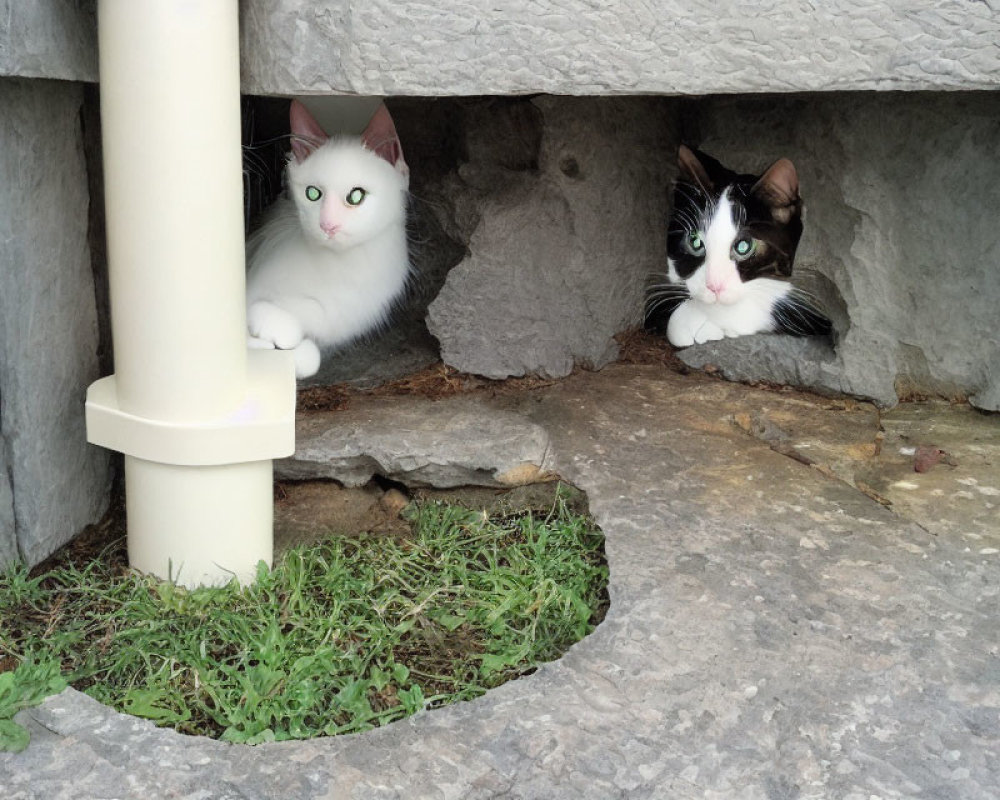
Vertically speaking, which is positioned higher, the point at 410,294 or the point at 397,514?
the point at 410,294

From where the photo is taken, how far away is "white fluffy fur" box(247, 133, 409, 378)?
296cm

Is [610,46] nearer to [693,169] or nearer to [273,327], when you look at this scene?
[693,169]

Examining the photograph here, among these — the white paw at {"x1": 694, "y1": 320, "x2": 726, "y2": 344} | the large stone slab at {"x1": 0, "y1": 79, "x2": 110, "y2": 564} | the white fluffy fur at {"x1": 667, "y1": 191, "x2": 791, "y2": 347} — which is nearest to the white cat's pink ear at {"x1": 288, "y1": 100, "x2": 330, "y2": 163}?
the large stone slab at {"x1": 0, "y1": 79, "x2": 110, "y2": 564}

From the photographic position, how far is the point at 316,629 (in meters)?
2.31

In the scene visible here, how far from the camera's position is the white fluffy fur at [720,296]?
3299mm

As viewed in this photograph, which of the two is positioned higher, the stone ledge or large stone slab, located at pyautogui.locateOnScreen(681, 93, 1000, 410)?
the stone ledge

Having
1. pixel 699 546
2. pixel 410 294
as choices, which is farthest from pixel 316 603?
pixel 410 294

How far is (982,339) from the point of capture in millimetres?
3098

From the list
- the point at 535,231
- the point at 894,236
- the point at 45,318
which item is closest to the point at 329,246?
the point at 535,231

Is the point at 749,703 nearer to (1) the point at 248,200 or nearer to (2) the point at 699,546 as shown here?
(2) the point at 699,546

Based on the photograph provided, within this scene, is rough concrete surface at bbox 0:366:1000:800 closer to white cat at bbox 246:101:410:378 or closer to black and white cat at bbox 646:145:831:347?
black and white cat at bbox 646:145:831:347

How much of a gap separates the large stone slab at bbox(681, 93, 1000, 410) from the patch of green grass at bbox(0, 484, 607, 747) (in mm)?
1079

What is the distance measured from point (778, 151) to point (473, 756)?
7.06ft

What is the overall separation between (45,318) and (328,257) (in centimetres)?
96
